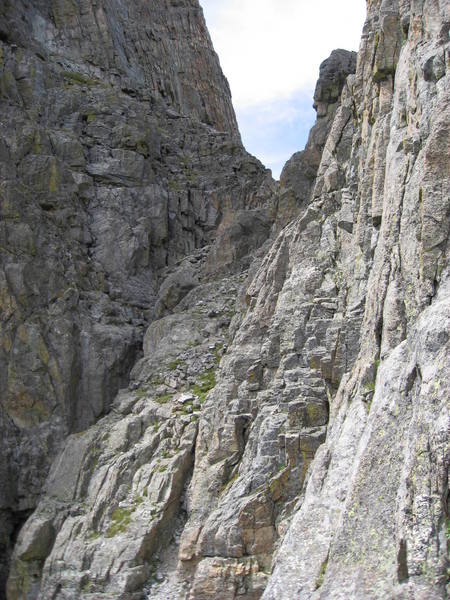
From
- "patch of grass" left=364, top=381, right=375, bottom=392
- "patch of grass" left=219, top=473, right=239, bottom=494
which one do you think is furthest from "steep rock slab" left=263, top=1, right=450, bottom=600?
"patch of grass" left=219, top=473, right=239, bottom=494

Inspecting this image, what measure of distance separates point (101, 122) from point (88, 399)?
26125 mm

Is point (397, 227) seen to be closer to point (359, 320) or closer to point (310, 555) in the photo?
point (359, 320)

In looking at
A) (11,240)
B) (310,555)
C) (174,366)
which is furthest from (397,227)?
(11,240)

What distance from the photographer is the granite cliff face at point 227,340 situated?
21.9 m

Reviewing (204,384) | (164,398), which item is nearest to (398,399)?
(204,384)

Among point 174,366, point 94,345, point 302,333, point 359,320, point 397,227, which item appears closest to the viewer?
point 397,227

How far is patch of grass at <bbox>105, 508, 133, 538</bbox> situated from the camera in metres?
34.5

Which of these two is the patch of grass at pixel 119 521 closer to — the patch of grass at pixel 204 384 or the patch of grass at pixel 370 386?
the patch of grass at pixel 204 384

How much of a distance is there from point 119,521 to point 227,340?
39.3 feet

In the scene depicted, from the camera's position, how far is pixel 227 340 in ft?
140

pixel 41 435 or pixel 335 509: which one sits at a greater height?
pixel 41 435

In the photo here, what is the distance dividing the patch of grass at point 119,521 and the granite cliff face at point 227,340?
0.14m

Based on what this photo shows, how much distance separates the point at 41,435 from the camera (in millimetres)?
42812

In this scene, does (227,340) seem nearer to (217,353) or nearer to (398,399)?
(217,353)
